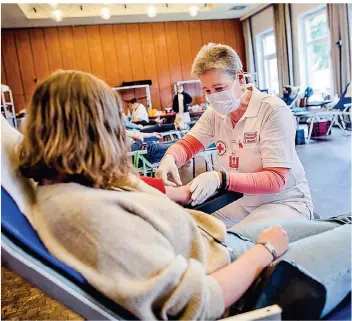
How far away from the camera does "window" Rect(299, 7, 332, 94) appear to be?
7.64 metres

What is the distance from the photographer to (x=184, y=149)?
1706 mm

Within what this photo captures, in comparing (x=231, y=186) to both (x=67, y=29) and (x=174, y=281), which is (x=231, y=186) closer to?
(x=174, y=281)

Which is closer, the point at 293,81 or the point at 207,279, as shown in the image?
the point at 207,279

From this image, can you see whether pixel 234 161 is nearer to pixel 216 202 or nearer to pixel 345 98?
pixel 216 202

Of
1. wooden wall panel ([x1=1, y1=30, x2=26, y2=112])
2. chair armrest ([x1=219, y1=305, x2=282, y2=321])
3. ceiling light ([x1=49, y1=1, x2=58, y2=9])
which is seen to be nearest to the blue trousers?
chair armrest ([x1=219, y1=305, x2=282, y2=321])

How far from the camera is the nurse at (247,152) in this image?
1337mm

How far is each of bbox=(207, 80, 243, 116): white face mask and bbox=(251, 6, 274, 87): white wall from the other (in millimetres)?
8167

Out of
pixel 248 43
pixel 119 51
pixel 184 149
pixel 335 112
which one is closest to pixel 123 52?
pixel 119 51

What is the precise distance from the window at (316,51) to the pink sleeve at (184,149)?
6.71 metres

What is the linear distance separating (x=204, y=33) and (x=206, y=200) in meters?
9.79

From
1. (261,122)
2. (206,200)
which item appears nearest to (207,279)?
(206,200)

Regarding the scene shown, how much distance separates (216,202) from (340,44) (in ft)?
22.0

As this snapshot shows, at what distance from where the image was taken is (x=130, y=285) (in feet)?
2.05

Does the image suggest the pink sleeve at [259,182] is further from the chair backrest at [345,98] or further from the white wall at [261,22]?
the white wall at [261,22]
